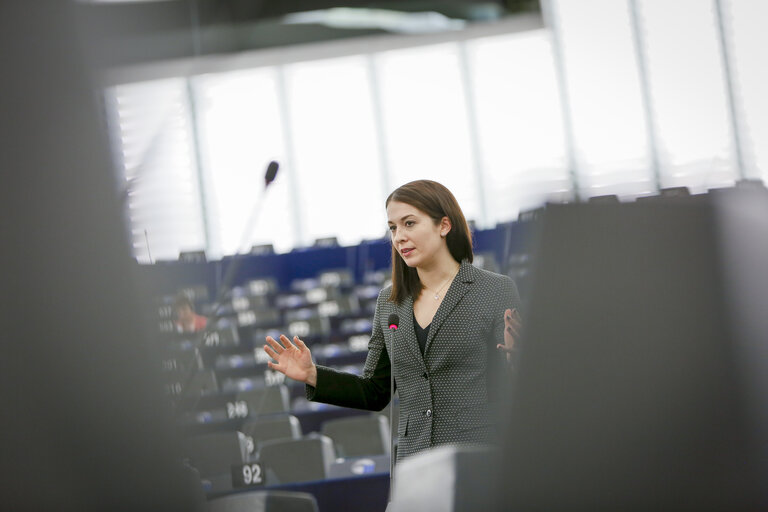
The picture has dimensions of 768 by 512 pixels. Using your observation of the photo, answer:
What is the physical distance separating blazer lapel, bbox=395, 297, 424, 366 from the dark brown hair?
0.03 m

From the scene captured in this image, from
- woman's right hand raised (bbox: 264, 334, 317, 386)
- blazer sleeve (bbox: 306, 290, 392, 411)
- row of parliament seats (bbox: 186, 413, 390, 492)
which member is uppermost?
woman's right hand raised (bbox: 264, 334, 317, 386)

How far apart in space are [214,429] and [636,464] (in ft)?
16.1

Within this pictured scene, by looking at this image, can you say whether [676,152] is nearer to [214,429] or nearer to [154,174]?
[214,429]

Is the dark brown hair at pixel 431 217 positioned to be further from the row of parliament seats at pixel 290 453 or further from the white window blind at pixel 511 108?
the white window blind at pixel 511 108

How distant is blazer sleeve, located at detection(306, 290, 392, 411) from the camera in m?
1.71

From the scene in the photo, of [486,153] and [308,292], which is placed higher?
[486,153]

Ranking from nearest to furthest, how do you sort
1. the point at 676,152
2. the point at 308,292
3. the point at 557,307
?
the point at 557,307 → the point at 308,292 → the point at 676,152

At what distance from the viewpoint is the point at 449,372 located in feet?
5.24

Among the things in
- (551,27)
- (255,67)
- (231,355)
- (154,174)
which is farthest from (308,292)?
(154,174)

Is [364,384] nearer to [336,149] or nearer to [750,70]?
[336,149]

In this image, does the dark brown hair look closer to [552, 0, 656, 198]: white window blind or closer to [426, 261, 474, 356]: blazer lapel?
[426, 261, 474, 356]: blazer lapel

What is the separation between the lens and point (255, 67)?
11.8 metres

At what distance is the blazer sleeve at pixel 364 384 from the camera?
1.71 metres

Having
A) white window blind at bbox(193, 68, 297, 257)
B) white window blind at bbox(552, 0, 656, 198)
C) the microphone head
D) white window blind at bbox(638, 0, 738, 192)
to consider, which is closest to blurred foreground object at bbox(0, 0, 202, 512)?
the microphone head
